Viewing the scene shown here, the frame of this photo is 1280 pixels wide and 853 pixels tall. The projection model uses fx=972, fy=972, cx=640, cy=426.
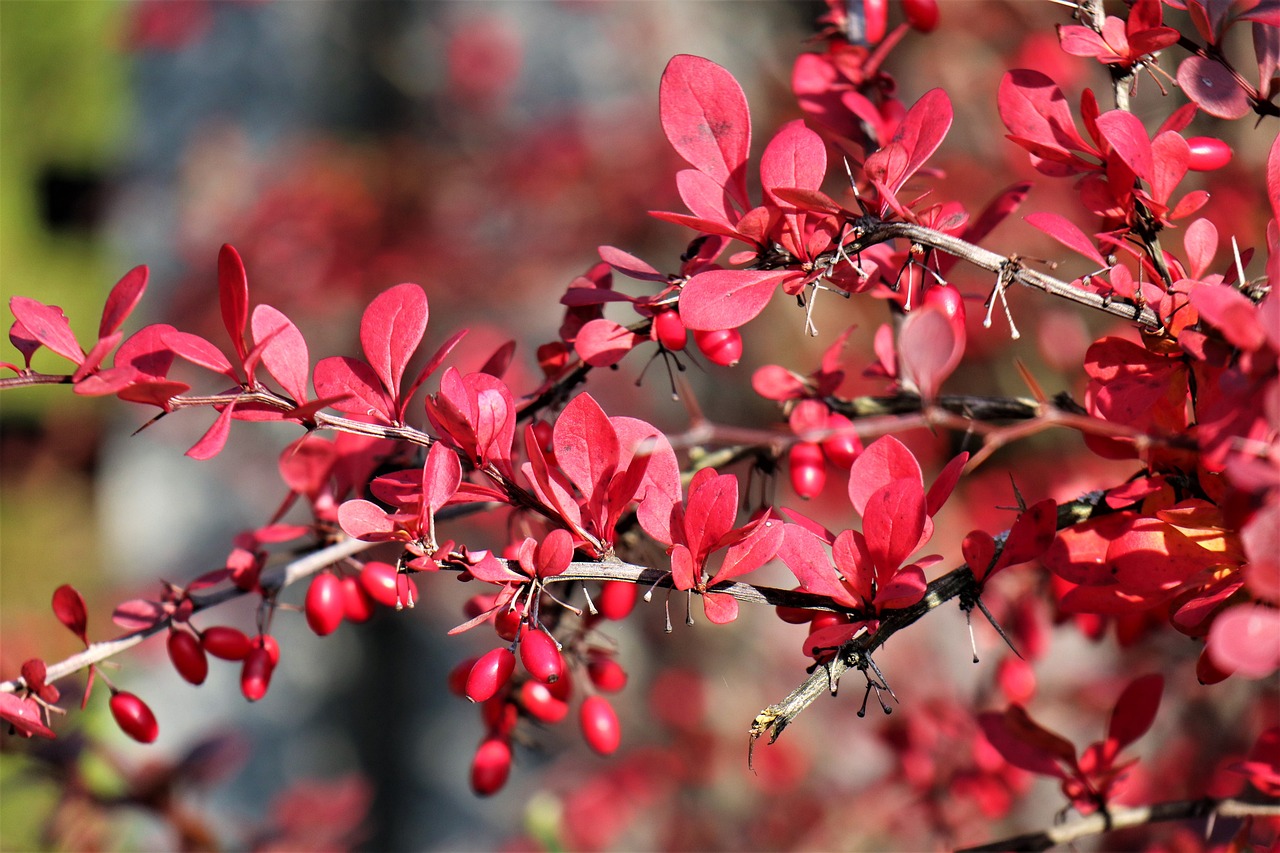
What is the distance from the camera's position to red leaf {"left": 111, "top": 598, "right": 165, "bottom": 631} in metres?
0.73

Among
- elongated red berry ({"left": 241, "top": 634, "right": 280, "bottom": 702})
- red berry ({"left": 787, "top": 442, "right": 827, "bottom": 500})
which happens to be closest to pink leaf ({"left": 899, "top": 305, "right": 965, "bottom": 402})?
red berry ({"left": 787, "top": 442, "right": 827, "bottom": 500})

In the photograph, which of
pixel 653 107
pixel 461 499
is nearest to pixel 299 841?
pixel 461 499

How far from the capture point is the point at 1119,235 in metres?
0.59

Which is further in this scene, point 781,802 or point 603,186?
point 603,186

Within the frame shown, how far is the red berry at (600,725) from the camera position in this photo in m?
0.77

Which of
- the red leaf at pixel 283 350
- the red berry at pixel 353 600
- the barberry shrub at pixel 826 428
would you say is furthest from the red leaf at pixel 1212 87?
the red berry at pixel 353 600

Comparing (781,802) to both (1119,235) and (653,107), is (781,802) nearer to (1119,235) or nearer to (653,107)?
(1119,235)

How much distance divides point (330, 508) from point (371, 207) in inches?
103

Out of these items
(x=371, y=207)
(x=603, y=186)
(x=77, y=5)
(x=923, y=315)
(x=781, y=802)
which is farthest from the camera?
(x=77, y=5)

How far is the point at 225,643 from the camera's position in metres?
0.75

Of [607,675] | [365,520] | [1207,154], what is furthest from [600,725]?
[1207,154]

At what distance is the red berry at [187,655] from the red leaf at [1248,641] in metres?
0.67

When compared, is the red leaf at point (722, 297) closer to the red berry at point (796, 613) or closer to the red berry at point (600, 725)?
→ the red berry at point (796, 613)

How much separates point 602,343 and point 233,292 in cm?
→ 22
